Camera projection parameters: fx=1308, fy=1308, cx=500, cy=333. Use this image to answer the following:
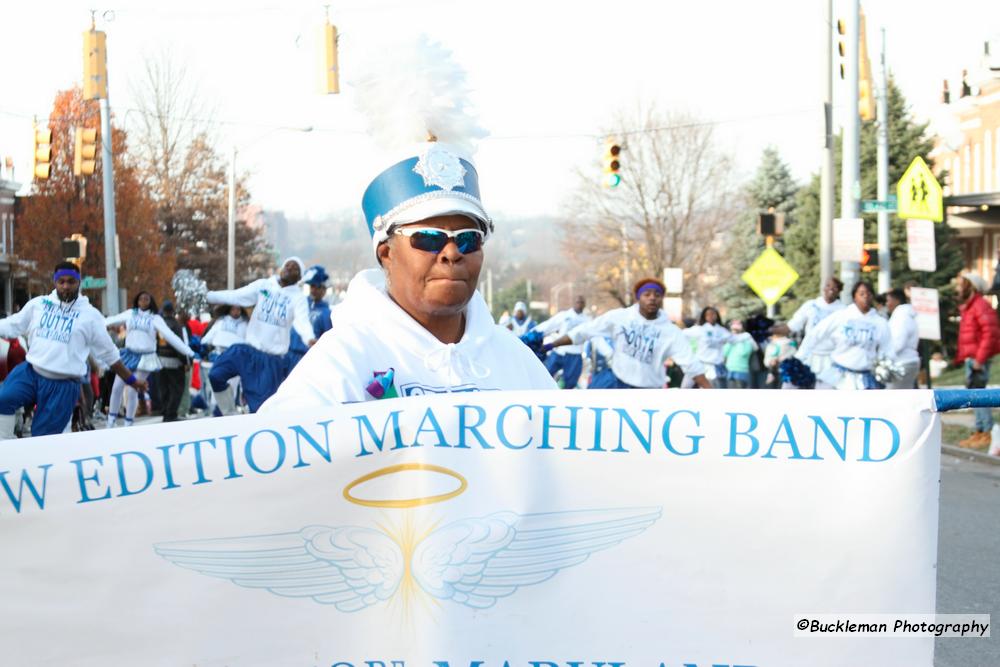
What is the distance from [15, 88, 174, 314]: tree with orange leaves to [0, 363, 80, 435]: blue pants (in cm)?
3335

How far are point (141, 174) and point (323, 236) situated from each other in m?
68.8

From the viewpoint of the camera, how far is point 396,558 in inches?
101

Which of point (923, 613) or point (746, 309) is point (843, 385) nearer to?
point (923, 613)

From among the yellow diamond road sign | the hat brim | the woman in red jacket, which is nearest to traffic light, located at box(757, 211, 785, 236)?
the yellow diamond road sign

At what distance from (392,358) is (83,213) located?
43.9 metres

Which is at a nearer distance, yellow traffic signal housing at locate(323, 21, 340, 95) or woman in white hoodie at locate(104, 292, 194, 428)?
yellow traffic signal housing at locate(323, 21, 340, 95)

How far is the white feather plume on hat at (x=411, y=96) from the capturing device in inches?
134

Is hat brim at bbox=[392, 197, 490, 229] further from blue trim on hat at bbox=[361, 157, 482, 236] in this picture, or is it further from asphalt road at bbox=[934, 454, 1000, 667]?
asphalt road at bbox=[934, 454, 1000, 667]

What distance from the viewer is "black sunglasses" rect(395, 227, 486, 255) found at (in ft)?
10.5

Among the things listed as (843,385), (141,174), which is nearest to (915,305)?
(843,385)

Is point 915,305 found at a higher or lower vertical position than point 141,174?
lower

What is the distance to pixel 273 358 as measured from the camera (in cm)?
1532

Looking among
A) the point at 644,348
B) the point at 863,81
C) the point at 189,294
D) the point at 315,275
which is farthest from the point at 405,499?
the point at 189,294

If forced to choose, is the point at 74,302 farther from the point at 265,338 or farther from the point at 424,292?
the point at 424,292
